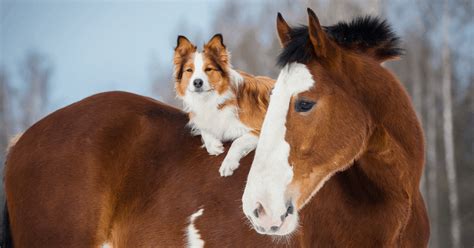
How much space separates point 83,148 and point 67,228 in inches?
24.9

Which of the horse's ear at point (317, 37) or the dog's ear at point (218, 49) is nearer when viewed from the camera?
the horse's ear at point (317, 37)

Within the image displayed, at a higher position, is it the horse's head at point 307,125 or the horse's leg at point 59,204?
the horse's head at point 307,125

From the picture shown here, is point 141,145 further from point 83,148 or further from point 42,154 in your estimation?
point 42,154

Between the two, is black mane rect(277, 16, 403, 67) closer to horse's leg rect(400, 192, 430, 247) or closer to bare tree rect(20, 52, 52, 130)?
horse's leg rect(400, 192, 430, 247)

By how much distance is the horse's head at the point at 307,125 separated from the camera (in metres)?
2.90

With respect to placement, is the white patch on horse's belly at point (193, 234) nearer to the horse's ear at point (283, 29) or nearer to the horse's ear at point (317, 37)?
the horse's ear at point (283, 29)

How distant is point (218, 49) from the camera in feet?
17.6

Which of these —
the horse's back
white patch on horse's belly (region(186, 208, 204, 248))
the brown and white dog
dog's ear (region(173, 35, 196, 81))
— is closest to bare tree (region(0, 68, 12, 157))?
dog's ear (region(173, 35, 196, 81))

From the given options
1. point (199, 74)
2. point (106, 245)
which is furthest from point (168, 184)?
point (199, 74)

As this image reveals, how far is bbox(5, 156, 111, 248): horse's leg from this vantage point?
4.25 m

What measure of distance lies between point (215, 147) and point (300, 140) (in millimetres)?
Result: 1385

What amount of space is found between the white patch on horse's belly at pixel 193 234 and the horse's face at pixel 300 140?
1164 mm

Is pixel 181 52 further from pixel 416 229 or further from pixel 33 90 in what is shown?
pixel 33 90

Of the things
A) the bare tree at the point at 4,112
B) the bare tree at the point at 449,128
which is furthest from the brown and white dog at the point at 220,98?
the bare tree at the point at 4,112
